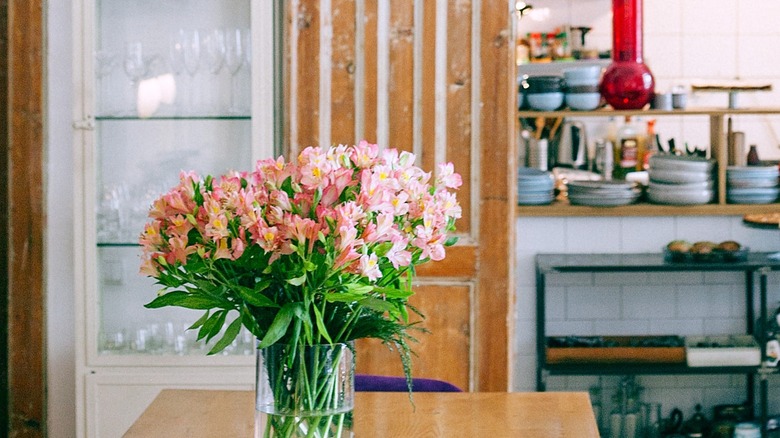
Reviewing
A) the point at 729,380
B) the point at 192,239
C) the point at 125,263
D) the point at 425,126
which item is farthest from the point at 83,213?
the point at 729,380

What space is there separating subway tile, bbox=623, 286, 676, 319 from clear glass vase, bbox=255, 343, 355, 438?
11.1 ft

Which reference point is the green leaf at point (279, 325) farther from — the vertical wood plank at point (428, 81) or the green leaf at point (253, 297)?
the vertical wood plank at point (428, 81)

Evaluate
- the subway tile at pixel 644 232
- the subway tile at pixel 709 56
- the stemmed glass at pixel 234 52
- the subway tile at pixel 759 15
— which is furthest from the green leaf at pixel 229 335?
the subway tile at pixel 759 15

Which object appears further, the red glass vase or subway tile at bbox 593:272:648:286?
subway tile at bbox 593:272:648:286

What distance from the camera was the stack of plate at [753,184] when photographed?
4215mm

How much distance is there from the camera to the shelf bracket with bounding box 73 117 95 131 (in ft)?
10.5

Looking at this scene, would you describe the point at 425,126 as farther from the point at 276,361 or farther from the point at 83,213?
the point at 276,361

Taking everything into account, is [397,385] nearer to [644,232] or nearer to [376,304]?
[376,304]

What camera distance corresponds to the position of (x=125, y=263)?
11.1 feet

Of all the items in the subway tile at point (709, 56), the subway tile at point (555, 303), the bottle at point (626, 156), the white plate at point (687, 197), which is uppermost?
the subway tile at point (709, 56)

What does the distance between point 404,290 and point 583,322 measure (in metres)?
3.25

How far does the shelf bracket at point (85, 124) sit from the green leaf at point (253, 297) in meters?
1.86

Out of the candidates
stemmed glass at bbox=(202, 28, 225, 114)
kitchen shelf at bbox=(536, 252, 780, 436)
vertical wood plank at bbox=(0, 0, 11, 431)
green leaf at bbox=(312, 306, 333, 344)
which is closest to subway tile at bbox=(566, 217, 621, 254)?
kitchen shelf at bbox=(536, 252, 780, 436)

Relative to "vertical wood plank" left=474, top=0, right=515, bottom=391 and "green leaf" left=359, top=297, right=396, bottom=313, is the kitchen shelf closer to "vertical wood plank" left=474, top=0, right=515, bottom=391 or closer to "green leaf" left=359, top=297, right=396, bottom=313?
"vertical wood plank" left=474, top=0, right=515, bottom=391
